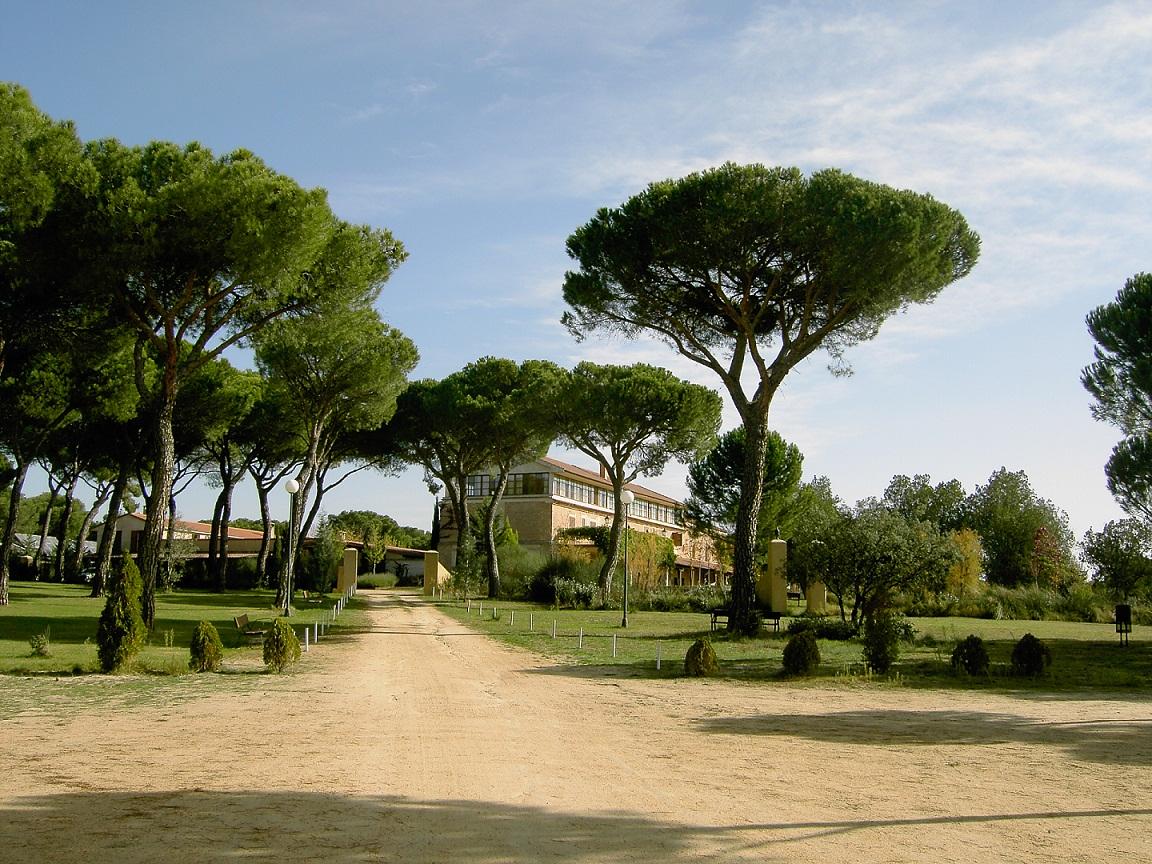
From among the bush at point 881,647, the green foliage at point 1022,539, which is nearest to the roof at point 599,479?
the green foliage at point 1022,539

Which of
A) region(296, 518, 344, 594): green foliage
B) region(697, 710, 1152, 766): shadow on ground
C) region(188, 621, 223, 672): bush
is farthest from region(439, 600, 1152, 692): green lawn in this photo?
region(296, 518, 344, 594): green foliage

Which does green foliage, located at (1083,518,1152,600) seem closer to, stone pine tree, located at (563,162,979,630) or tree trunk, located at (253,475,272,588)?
stone pine tree, located at (563,162,979,630)

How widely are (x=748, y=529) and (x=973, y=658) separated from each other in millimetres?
8660

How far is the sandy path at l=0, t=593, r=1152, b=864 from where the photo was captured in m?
5.02

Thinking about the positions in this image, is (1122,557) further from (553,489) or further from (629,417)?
(553,489)

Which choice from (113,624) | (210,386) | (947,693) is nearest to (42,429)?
(210,386)

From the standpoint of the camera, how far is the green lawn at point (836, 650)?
14086 millimetres

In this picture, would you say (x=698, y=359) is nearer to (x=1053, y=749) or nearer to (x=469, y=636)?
(x=469, y=636)

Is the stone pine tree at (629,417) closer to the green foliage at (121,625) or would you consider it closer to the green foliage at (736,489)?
the green foliage at (736,489)

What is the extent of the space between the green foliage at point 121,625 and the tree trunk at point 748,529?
12918mm

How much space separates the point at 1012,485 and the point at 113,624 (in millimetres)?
67412

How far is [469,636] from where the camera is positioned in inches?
832

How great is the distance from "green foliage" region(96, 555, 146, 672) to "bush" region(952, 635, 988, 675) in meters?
12.0

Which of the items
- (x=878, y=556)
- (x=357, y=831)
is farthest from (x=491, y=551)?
(x=357, y=831)
